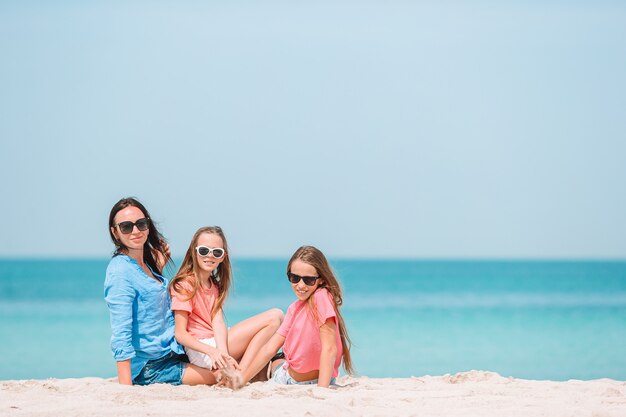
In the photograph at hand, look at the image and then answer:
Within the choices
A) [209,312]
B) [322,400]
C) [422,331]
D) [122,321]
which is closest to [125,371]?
[122,321]

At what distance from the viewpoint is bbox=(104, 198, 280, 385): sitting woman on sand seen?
557cm

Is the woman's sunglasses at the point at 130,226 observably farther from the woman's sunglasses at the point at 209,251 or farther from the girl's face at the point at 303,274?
the girl's face at the point at 303,274

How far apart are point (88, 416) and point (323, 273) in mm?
1870

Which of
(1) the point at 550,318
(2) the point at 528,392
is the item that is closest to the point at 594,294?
(1) the point at 550,318

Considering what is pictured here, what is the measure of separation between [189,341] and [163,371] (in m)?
0.34

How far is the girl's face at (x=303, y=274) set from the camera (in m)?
5.64

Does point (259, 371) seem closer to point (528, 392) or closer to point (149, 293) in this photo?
point (149, 293)

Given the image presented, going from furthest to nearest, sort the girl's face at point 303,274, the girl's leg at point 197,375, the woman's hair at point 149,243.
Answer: the girl's leg at point 197,375
the woman's hair at point 149,243
the girl's face at point 303,274

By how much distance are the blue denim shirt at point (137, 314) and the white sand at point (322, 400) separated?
0.91 ft

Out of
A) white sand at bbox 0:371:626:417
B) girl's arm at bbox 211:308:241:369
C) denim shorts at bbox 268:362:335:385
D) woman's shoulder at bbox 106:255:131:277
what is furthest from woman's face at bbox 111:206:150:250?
denim shorts at bbox 268:362:335:385

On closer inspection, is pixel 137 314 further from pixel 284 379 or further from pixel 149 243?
pixel 284 379

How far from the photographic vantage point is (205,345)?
5723 millimetres

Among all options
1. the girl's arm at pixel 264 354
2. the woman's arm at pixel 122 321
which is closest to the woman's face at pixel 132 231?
the woman's arm at pixel 122 321

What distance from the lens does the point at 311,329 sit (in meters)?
5.69
